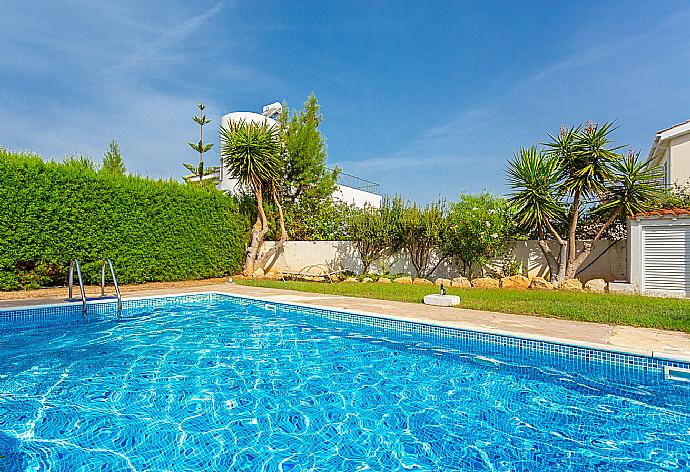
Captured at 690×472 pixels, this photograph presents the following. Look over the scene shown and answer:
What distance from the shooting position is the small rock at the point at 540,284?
12.0 meters

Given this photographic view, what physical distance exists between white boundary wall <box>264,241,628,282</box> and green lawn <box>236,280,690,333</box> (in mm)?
3077

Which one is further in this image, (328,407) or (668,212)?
(668,212)

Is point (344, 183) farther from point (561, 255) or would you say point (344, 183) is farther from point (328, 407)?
point (328, 407)

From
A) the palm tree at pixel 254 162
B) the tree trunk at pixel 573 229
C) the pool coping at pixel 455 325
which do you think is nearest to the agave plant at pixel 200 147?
the palm tree at pixel 254 162

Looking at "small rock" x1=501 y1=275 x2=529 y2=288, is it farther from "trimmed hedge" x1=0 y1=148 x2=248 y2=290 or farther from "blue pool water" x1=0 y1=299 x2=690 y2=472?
"trimmed hedge" x1=0 y1=148 x2=248 y2=290

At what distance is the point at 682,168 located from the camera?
14492mm

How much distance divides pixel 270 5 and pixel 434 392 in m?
14.0

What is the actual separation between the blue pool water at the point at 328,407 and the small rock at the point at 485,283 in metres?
6.74

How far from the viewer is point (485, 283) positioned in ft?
42.4

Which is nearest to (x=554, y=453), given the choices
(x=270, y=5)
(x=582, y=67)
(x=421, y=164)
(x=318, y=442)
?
(x=318, y=442)

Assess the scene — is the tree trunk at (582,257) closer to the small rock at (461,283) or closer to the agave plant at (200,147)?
the small rock at (461,283)

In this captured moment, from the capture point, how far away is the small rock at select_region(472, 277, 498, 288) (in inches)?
505

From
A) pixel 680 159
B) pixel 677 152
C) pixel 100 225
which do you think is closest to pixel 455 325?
pixel 100 225

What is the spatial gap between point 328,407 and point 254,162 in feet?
41.2
